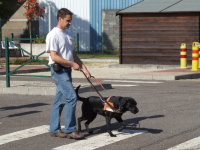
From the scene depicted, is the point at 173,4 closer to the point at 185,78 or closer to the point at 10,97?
the point at 185,78

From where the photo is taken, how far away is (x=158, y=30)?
28.0 metres

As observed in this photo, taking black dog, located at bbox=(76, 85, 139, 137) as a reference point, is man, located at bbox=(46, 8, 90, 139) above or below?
above

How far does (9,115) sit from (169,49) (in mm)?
16125

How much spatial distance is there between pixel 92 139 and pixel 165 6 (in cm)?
1951

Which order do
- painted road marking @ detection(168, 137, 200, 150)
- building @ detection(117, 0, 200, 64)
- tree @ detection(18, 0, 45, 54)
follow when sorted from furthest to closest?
tree @ detection(18, 0, 45, 54) < building @ detection(117, 0, 200, 64) < painted road marking @ detection(168, 137, 200, 150)

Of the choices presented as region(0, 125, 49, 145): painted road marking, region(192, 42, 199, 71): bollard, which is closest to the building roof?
region(192, 42, 199, 71): bollard

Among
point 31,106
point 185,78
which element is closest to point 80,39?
point 185,78

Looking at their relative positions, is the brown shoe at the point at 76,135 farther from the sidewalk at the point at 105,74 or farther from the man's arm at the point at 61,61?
the sidewalk at the point at 105,74

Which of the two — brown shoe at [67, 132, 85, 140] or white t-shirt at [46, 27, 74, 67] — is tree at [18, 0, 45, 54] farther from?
brown shoe at [67, 132, 85, 140]

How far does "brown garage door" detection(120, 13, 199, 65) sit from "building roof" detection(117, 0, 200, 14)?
216mm

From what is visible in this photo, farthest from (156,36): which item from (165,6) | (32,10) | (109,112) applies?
(109,112)

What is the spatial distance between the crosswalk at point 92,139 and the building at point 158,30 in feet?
57.3

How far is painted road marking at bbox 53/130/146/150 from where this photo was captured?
891 cm

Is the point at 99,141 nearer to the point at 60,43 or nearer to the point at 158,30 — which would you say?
the point at 60,43
